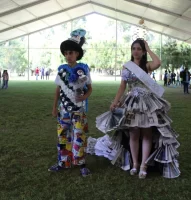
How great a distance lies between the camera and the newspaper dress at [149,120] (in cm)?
300

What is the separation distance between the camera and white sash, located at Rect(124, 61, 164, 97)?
3.01m

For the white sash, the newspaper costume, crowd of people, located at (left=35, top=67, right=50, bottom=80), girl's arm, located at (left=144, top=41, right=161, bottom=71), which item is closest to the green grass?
the newspaper costume

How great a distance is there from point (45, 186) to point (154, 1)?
20.1 m

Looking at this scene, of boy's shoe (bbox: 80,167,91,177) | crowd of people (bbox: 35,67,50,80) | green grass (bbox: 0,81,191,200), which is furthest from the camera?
crowd of people (bbox: 35,67,50,80)

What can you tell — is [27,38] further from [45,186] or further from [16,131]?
[45,186]

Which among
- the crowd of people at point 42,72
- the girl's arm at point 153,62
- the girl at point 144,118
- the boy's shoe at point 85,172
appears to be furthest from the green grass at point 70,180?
the crowd of people at point 42,72

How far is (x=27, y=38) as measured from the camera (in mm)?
34281

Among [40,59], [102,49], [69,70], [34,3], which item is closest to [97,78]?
[102,49]

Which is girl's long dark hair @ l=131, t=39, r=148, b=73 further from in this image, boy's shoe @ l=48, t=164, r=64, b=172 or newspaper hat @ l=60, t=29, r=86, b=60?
boy's shoe @ l=48, t=164, r=64, b=172

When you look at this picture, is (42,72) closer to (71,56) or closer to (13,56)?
(13,56)

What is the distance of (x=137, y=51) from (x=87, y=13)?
30.3 meters

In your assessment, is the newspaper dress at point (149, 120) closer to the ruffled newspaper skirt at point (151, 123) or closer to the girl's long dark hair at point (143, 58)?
the ruffled newspaper skirt at point (151, 123)

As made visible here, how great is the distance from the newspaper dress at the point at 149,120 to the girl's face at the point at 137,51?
17 centimetres

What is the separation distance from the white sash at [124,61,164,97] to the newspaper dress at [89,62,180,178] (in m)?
0.04
